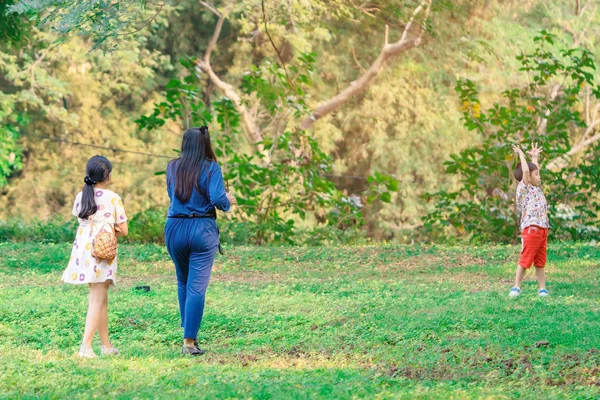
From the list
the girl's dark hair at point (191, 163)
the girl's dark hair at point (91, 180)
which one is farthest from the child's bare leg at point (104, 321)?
the girl's dark hair at point (191, 163)

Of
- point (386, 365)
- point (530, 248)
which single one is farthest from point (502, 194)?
point (386, 365)

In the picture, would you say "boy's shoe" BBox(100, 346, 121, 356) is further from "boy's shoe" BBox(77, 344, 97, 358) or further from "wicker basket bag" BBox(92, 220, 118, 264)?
"wicker basket bag" BBox(92, 220, 118, 264)

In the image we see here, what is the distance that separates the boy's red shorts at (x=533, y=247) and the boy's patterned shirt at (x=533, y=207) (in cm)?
7

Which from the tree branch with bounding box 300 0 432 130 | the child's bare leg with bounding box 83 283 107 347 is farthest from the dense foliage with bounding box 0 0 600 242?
the child's bare leg with bounding box 83 283 107 347

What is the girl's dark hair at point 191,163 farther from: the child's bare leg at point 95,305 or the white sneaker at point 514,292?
the white sneaker at point 514,292

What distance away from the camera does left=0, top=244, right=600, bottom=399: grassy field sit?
20.4ft

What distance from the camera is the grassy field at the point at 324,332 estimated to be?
20.4 feet

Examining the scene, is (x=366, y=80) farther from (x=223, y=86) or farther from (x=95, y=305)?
(x=95, y=305)

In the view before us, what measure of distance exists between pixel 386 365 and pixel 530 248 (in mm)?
3263

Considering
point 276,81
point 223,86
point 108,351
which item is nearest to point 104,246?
point 108,351

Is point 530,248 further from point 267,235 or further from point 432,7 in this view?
point 432,7

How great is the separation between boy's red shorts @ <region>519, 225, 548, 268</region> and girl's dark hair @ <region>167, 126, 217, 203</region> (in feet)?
12.4

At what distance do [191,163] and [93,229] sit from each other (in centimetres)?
86

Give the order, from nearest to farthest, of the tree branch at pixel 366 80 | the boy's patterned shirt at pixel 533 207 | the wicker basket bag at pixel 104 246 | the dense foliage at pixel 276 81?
the wicker basket bag at pixel 104 246, the boy's patterned shirt at pixel 533 207, the tree branch at pixel 366 80, the dense foliage at pixel 276 81
